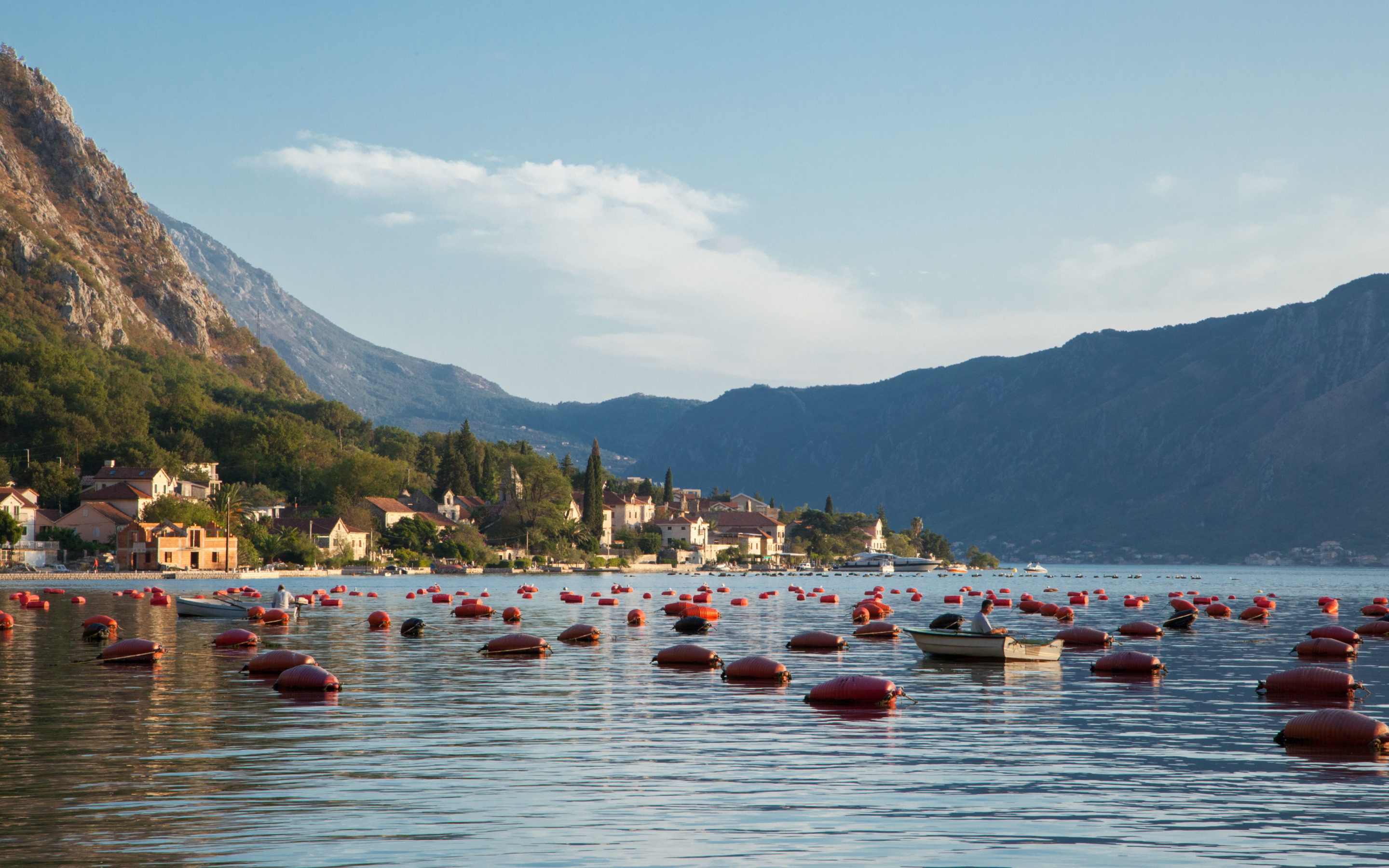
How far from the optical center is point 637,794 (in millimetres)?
23734

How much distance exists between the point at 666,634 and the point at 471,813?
52941mm

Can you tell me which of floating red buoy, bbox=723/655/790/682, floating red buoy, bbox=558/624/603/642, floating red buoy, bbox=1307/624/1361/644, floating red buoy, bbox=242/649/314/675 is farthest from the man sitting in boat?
floating red buoy, bbox=242/649/314/675

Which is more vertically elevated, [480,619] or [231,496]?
[231,496]

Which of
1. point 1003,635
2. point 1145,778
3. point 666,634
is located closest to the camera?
point 1145,778

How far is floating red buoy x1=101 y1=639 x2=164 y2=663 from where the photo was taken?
50438mm

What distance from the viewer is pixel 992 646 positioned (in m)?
52.5

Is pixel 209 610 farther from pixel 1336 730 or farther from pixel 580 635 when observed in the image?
pixel 1336 730

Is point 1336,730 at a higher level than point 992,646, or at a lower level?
higher

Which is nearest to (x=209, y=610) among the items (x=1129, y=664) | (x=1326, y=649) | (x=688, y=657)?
(x=688, y=657)

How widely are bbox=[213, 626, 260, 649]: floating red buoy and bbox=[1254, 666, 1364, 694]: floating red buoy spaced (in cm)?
4357

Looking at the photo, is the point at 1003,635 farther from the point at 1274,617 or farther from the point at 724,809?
the point at 1274,617

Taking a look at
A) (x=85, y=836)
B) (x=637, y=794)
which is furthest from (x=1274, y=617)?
(x=85, y=836)

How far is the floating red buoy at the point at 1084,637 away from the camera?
66500 mm

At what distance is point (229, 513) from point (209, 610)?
288 feet
